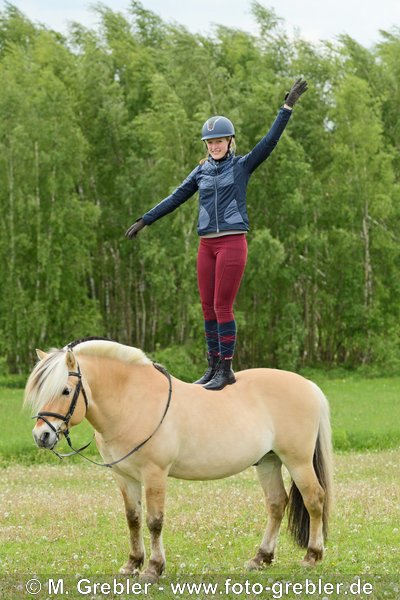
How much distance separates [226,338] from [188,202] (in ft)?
76.1

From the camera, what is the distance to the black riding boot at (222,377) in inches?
321

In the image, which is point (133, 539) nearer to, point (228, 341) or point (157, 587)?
point (157, 587)

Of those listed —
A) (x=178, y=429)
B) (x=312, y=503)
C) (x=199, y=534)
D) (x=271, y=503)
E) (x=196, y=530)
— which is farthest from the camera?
(x=196, y=530)

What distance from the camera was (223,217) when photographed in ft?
25.9

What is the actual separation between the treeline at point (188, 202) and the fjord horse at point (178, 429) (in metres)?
22.7

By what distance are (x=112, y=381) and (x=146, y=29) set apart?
3419 cm

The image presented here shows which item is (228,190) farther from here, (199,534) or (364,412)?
(364,412)

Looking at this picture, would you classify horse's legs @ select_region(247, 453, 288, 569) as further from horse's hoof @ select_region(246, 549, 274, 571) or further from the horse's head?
the horse's head

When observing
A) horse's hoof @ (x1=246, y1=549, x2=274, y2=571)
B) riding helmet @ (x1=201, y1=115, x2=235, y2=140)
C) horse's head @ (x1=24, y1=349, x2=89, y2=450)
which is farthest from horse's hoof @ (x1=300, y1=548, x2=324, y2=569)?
riding helmet @ (x1=201, y1=115, x2=235, y2=140)

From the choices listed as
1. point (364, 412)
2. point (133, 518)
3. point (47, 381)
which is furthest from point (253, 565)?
point (364, 412)

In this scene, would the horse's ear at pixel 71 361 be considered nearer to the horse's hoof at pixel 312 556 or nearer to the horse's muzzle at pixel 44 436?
the horse's muzzle at pixel 44 436

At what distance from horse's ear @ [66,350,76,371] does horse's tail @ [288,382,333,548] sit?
2.58 metres

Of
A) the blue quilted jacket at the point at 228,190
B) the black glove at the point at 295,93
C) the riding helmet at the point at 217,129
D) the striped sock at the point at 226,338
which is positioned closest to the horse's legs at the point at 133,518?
the striped sock at the point at 226,338

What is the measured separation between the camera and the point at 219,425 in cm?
796
